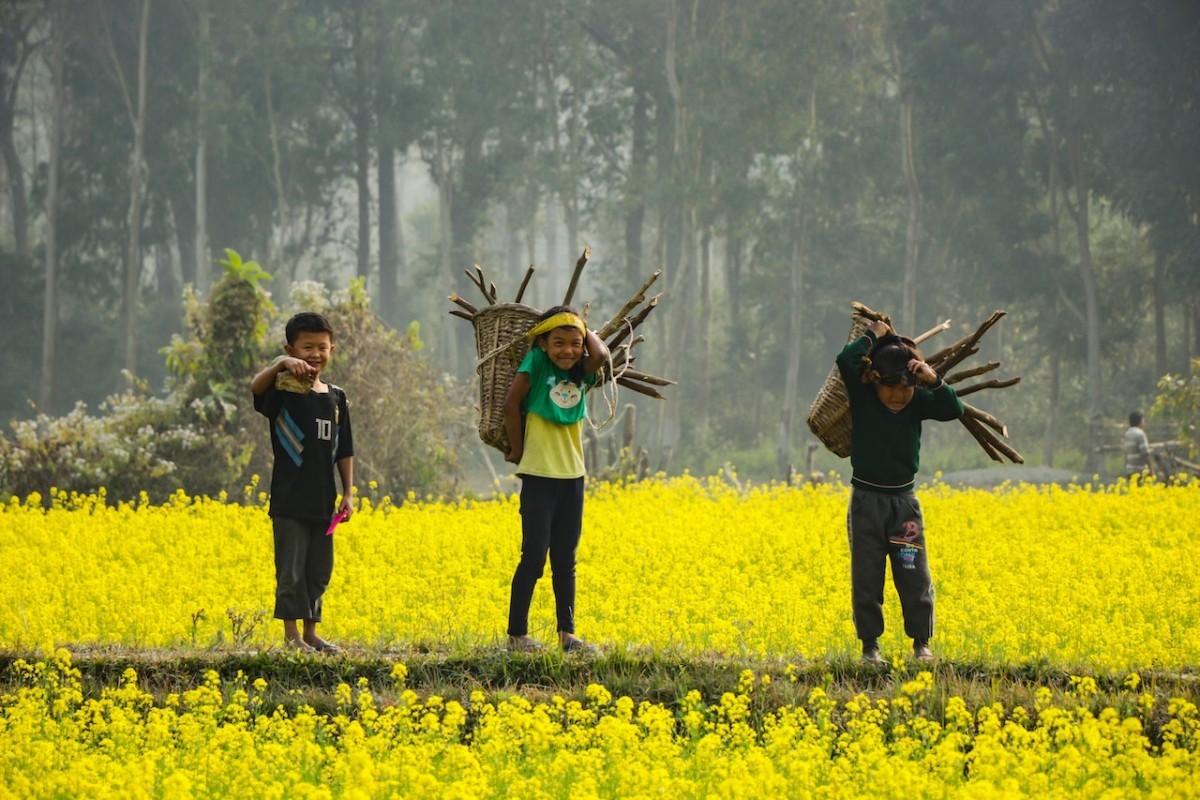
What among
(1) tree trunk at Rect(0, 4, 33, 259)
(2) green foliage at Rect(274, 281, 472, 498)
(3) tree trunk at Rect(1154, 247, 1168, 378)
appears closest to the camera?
(2) green foliage at Rect(274, 281, 472, 498)

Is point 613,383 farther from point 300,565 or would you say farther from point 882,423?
point 300,565

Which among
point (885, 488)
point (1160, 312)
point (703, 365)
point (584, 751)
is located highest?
point (1160, 312)

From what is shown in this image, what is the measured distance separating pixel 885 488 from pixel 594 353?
1.45 meters

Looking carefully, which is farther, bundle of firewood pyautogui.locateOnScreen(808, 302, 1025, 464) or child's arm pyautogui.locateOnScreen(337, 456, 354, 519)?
child's arm pyautogui.locateOnScreen(337, 456, 354, 519)

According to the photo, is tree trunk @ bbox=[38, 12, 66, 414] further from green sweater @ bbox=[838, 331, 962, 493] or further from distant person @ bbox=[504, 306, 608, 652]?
green sweater @ bbox=[838, 331, 962, 493]

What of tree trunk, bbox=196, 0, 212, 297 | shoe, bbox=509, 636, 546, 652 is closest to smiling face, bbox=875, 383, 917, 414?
shoe, bbox=509, 636, 546, 652

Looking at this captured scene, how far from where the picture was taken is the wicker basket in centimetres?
674

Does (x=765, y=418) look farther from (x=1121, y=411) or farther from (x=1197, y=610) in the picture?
(x=1197, y=610)

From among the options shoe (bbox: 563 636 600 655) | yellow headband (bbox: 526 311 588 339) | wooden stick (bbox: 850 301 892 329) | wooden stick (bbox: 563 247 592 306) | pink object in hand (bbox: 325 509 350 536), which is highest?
wooden stick (bbox: 563 247 592 306)

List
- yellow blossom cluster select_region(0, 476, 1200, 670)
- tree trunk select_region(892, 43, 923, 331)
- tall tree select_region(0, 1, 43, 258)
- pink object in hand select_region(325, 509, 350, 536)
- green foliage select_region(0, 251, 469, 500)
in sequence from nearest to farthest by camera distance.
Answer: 1. pink object in hand select_region(325, 509, 350, 536)
2. yellow blossom cluster select_region(0, 476, 1200, 670)
3. green foliage select_region(0, 251, 469, 500)
4. tree trunk select_region(892, 43, 923, 331)
5. tall tree select_region(0, 1, 43, 258)

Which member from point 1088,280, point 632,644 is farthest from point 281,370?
point 1088,280

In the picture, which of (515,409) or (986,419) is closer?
(515,409)

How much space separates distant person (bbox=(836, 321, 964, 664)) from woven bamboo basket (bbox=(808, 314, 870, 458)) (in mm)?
188

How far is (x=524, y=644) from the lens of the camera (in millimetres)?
6605
